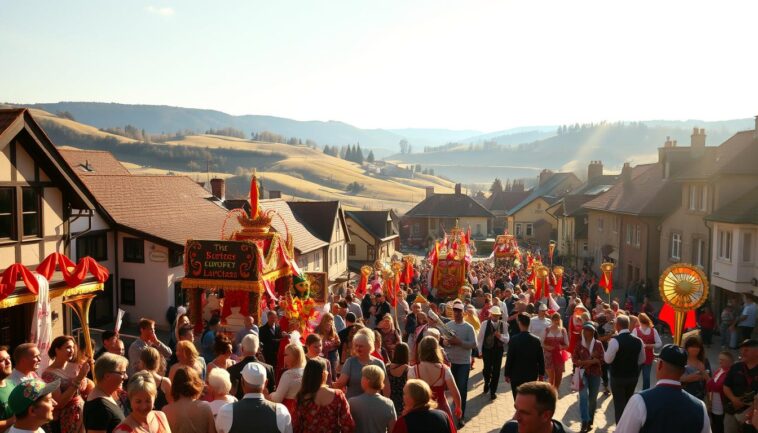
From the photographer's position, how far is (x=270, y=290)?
622 inches

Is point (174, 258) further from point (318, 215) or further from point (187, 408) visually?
point (187, 408)

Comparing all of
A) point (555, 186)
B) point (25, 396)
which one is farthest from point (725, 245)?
point (555, 186)

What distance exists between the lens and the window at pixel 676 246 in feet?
107

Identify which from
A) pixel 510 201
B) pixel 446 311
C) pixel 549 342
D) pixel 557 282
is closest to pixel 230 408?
pixel 549 342

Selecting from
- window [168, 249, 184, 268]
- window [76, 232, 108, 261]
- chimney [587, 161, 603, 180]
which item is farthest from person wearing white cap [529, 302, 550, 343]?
chimney [587, 161, 603, 180]

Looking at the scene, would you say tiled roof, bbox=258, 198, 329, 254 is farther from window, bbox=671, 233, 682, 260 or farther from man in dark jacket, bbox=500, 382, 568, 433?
man in dark jacket, bbox=500, 382, 568, 433

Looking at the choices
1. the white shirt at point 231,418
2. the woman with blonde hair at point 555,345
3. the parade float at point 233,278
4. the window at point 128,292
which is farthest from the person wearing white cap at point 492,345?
the window at point 128,292

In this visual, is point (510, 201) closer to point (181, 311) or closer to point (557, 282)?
point (557, 282)

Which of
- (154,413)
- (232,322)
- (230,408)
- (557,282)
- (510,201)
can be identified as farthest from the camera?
(510,201)

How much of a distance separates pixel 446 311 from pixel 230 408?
1086 cm

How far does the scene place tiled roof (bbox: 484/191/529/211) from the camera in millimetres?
95062

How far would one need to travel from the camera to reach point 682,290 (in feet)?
36.2

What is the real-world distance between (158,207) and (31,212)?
1145 centimetres

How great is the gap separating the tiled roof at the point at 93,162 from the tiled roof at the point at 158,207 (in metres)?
3.43
